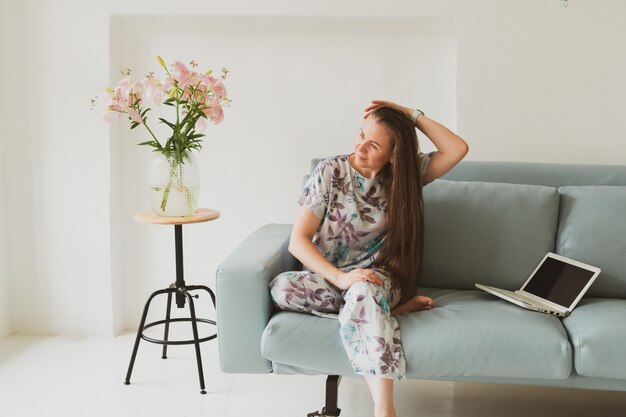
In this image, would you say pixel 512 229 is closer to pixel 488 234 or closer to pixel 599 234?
pixel 488 234

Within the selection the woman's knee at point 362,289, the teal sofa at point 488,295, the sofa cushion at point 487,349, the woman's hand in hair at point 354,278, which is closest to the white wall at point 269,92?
the teal sofa at point 488,295

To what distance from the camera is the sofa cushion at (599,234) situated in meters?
2.56

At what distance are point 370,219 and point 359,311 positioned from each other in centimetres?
42

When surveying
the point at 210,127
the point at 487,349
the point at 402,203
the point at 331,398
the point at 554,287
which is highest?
the point at 210,127

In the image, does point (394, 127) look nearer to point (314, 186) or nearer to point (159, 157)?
point (314, 186)

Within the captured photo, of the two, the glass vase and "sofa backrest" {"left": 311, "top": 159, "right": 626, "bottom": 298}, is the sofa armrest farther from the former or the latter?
"sofa backrest" {"left": 311, "top": 159, "right": 626, "bottom": 298}

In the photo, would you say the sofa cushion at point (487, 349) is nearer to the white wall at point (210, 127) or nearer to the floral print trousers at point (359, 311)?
the floral print trousers at point (359, 311)

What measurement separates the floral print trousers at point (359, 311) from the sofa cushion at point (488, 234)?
0.36 metres

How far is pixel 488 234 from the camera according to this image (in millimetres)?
2646

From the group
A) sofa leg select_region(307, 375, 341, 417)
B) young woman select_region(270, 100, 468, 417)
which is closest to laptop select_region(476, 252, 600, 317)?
young woman select_region(270, 100, 468, 417)

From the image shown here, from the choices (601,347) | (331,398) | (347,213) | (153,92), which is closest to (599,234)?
(601,347)

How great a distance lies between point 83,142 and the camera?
3.36 metres

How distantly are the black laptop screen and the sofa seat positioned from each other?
0.57 ft

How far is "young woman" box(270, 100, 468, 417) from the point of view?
2352mm
